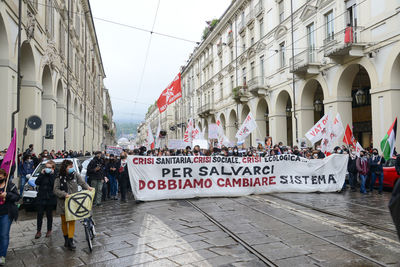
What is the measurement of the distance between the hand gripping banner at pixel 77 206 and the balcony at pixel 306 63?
1657 cm

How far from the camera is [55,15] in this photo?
781 inches

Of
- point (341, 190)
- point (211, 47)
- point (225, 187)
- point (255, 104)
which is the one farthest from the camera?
point (211, 47)

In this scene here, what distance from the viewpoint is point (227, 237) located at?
229 inches

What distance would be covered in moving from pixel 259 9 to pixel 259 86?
634cm

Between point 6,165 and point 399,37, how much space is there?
14821 millimetres

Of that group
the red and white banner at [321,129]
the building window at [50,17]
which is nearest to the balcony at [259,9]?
the red and white banner at [321,129]

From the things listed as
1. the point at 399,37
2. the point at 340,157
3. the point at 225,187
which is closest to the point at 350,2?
the point at 399,37

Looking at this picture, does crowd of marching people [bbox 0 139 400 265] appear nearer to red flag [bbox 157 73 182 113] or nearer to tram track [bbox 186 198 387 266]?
tram track [bbox 186 198 387 266]

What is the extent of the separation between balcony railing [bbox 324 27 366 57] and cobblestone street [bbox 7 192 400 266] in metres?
8.98

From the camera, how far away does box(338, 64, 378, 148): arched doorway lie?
17703 mm

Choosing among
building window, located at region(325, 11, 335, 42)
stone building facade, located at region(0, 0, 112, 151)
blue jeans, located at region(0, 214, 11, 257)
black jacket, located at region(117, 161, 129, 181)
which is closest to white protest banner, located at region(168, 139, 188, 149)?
stone building facade, located at region(0, 0, 112, 151)

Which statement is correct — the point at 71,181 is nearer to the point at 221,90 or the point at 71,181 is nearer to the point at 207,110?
the point at 221,90

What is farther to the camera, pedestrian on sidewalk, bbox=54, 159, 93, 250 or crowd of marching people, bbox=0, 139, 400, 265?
pedestrian on sidewalk, bbox=54, 159, 93, 250

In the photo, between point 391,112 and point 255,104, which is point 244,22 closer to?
point 255,104
